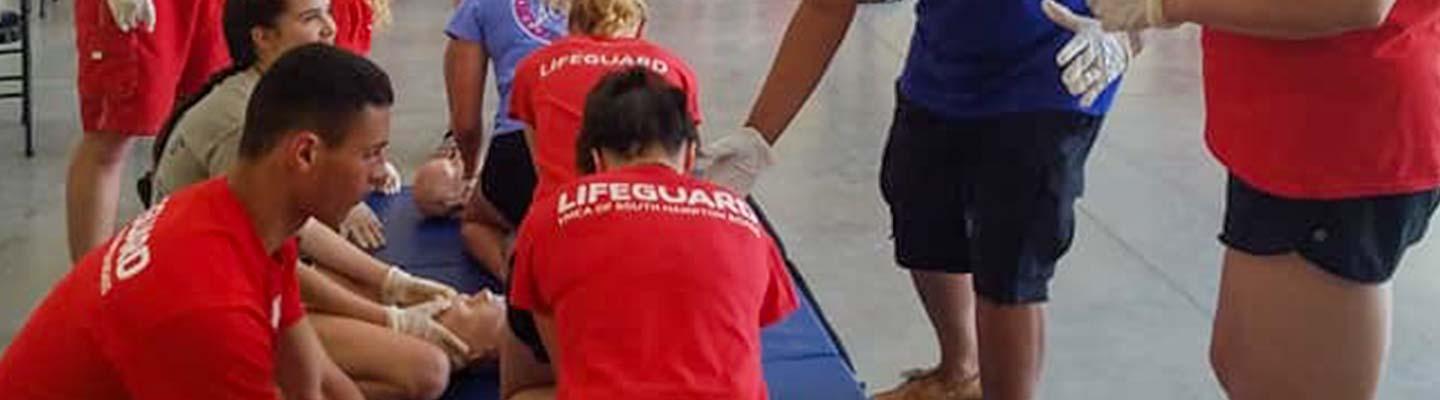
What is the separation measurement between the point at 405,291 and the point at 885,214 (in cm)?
176

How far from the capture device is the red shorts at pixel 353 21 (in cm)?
347

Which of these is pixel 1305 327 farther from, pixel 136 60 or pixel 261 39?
pixel 136 60

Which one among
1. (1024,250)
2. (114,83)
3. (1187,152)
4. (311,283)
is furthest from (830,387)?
(1187,152)

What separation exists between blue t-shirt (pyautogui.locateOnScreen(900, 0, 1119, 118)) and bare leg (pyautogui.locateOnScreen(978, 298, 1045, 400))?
0.32 meters

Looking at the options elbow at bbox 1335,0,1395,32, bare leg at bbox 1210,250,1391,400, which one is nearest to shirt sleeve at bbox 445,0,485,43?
bare leg at bbox 1210,250,1391,400

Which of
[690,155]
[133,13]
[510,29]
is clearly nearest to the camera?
[690,155]

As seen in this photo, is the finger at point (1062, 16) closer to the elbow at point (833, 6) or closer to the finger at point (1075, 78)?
the finger at point (1075, 78)

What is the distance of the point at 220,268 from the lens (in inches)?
74.9

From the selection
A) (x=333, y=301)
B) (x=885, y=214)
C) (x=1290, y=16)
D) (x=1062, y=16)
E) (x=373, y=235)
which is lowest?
(x=885, y=214)

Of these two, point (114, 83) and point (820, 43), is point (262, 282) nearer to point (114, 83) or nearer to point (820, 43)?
point (820, 43)

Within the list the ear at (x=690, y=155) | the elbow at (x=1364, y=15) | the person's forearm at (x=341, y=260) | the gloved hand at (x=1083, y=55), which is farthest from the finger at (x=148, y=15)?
the elbow at (x=1364, y=15)

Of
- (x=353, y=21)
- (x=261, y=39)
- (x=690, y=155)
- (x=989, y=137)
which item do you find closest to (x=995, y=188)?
(x=989, y=137)

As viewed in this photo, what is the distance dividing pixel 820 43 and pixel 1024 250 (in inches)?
17.4

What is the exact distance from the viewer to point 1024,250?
282 centimetres
